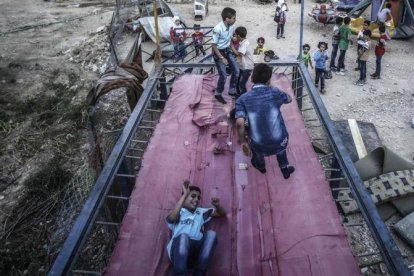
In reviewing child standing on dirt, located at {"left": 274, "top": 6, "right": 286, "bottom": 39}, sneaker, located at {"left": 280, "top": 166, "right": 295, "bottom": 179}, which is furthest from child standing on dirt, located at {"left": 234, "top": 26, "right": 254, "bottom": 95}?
child standing on dirt, located at {"left": 274, "top": 6, "right": 286, "bottom": 39}

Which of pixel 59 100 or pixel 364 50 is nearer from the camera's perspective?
pixel 364 50

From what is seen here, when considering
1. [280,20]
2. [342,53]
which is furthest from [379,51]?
[280,20]

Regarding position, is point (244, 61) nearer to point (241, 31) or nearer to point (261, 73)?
point (241, 31)

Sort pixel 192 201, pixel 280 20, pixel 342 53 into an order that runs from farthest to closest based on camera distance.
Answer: pixel 280 20 → pixel 342 53 → pixel 192 201

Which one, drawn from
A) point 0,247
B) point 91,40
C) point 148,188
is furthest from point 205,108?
point 91,40

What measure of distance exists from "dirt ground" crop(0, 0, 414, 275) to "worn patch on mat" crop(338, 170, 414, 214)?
1.20m

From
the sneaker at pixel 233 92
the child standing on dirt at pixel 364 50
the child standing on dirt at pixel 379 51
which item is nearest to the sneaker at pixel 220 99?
the sneaker at pixel 233 92

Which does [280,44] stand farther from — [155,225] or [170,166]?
[155,225]

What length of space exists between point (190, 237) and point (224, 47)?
10.9ft

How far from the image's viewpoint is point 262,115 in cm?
417

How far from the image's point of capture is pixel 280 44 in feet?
40.5

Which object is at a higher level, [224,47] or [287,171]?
[224,47]

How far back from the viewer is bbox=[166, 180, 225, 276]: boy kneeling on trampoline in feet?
11.8

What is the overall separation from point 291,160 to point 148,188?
1.89m
